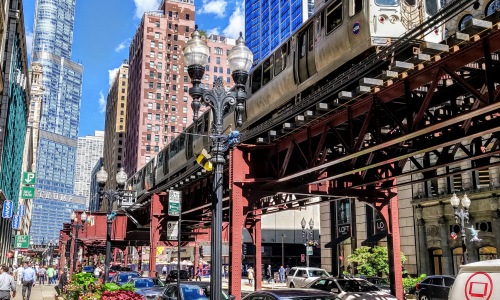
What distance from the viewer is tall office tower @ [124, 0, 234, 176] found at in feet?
403

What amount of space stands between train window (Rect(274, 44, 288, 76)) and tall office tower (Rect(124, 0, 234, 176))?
4002 inches

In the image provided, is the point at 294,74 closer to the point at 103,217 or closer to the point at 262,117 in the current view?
the point at 262,117

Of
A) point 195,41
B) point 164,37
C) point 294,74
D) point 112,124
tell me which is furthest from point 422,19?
point 112,124

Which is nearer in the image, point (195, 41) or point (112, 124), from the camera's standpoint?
point (195, 41)

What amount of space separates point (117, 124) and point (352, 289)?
149 metres

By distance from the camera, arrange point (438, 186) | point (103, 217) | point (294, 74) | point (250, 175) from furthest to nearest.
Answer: point (103, 217) < point (438, 186) < point (250, 175) < point (294, 74)

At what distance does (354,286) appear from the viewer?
19266mm

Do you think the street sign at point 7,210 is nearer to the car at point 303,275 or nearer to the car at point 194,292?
the car at point 303,275

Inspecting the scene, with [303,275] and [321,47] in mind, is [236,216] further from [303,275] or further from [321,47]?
[303,275]

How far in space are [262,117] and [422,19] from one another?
745cm

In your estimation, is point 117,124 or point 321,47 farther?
point 117,124

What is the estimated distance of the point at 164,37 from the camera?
12925cm

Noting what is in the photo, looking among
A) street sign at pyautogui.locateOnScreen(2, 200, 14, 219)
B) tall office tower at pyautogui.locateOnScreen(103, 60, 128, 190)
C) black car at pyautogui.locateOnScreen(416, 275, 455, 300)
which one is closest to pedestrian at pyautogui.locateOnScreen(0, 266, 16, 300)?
black car at pyautogui.locateOnScreen(416, 275, 455, 300)

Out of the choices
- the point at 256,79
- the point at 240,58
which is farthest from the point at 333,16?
the point at 256,79
